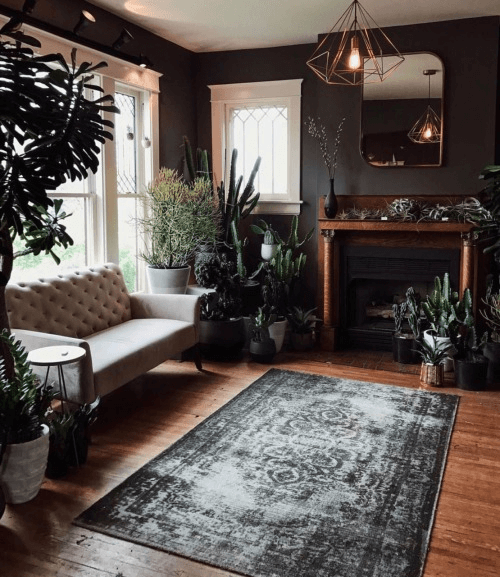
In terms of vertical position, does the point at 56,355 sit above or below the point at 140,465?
above

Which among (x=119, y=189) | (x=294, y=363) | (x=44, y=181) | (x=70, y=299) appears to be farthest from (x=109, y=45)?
(x=294, y=363)

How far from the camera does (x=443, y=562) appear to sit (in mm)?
2340

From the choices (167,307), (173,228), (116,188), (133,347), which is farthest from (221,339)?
(116,188)

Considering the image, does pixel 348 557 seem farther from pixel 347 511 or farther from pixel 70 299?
pixel 70 299

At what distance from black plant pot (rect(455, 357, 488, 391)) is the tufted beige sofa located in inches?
79.2

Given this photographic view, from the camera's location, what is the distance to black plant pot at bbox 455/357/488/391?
4398 mm

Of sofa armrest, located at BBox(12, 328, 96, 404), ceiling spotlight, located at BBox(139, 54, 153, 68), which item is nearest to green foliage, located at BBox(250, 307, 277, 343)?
sofa armrest, located at BBox(12, 328, 96, 404)

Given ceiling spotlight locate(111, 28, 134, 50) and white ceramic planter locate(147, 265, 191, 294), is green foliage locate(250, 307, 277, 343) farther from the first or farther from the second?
ceiling spotlight locate(111, 28, 134, 50)

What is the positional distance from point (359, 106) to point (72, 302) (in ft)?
9.99

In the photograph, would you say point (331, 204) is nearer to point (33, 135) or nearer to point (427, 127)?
point (427, 127)

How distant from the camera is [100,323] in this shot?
14.3 ft

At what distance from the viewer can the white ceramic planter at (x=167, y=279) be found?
5.05 m

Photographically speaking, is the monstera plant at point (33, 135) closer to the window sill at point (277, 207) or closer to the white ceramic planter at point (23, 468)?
the white ceramic planter at point (23, 468)

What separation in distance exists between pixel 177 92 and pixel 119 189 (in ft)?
4.36
